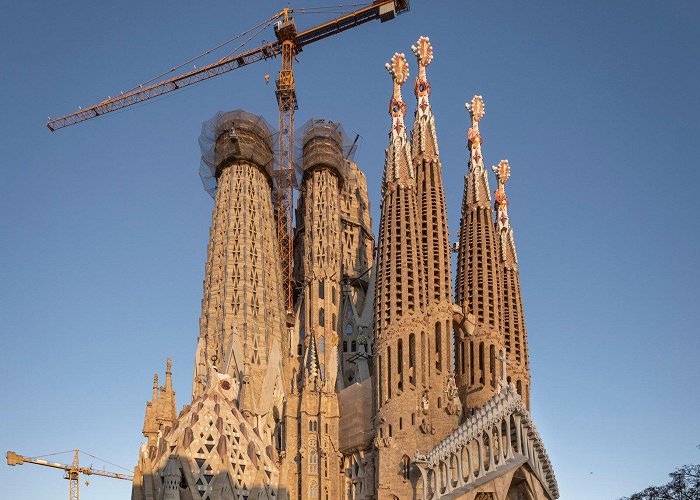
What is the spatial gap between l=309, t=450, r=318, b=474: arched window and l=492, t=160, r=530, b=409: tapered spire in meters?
11.6

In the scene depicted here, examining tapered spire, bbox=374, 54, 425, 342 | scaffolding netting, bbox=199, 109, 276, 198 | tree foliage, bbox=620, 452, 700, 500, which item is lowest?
tree foliage, bbox=620, 452, 700, 500

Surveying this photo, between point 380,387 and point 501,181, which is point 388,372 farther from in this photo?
point 501,181

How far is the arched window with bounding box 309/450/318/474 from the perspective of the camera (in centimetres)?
4662

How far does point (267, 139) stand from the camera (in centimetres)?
6059

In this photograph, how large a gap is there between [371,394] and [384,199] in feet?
34.8

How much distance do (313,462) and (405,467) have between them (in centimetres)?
616

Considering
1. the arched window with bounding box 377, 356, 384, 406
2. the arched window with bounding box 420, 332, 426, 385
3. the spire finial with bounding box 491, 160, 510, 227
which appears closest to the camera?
the arched window with bounding box 420, 332, 426, 385

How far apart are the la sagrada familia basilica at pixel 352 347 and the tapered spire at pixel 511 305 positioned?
0.10 metres

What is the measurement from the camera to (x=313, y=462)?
47.0 metres

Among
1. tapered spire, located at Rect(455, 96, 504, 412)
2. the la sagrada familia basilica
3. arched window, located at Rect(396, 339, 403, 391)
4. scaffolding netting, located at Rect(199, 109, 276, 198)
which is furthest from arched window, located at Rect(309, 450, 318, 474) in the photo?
scaffolding netting, located at Rect(199, 109, 276, 198)

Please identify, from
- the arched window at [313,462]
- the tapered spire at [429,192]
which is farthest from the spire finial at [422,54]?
the arched window at [313,462]

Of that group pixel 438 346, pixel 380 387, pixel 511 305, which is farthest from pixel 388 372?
pixel 511 305

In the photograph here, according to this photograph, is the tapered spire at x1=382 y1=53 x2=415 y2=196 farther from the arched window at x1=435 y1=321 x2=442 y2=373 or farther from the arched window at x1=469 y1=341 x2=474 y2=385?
the arched window at x1=469 y1=341 x2=474 y2=385

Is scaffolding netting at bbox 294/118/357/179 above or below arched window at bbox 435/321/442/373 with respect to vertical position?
above
